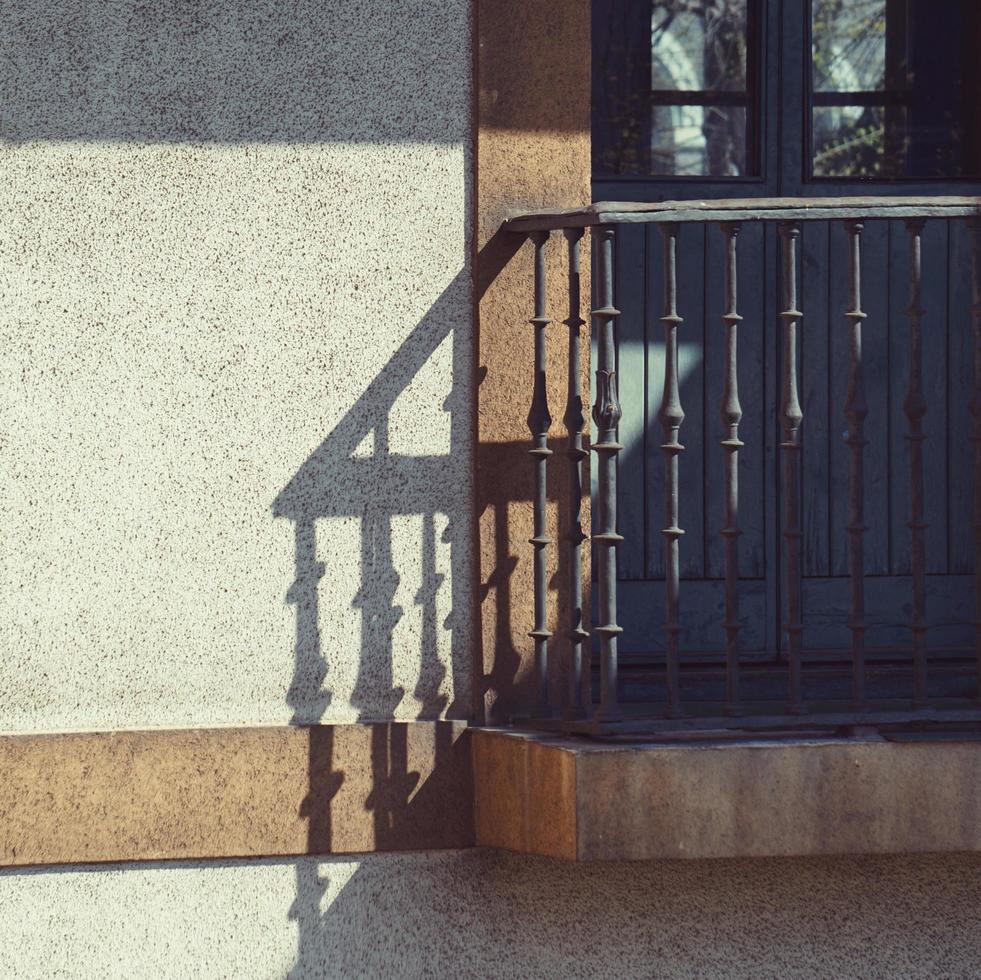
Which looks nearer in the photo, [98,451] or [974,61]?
[98,451]

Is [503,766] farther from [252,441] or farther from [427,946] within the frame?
[252,441]

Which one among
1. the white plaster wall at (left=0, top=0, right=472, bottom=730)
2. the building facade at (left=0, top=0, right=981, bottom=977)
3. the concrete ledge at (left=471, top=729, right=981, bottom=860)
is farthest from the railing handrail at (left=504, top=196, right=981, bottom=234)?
the concrete ledge at (left=471, top=729, right=981, bottom=860)

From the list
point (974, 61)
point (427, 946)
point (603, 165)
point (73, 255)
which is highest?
point (974, 61)

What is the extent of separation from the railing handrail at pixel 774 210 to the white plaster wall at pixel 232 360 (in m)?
0.48

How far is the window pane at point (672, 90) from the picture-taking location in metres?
4.59

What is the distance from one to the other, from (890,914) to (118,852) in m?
2.10

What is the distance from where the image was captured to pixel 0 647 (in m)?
4.07

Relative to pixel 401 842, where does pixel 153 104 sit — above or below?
above

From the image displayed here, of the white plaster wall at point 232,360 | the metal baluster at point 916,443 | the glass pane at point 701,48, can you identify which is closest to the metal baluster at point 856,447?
the metal baluster at point 916,443

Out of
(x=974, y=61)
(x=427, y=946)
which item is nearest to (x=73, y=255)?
(x=427, y=946)

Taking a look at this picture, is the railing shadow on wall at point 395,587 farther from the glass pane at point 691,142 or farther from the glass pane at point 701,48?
the glass pane at point 701,48

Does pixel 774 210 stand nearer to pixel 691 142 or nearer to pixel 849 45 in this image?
pixel 691 142

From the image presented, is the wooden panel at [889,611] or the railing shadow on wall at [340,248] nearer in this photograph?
the railing shadow on wall at [340,248]

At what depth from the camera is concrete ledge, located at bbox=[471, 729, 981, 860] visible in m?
3.82
